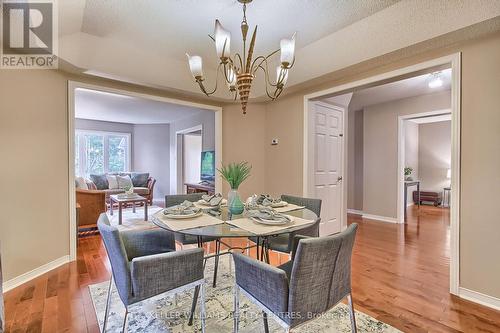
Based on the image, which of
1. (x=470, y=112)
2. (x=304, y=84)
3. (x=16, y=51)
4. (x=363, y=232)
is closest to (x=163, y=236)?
(x=16, y=51)

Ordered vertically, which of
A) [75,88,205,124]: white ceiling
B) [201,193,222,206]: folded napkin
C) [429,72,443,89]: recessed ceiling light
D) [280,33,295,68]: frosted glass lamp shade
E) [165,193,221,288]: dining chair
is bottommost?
[165,193,221,288]: dining chair

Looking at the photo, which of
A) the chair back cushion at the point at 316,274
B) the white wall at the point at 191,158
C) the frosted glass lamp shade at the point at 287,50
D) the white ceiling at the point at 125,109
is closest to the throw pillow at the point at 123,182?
the white wall at the point at 191,158

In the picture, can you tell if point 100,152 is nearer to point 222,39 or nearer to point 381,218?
point 222,39

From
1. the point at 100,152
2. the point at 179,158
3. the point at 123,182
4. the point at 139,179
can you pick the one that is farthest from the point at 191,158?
the point at 100,152

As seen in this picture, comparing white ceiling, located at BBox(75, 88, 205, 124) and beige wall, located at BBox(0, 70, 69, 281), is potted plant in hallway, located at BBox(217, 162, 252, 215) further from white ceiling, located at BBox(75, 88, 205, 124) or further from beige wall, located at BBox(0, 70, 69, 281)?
white ceiling, located at BBox(75, 88, 205, 124)

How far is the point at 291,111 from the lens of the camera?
3.71 meters

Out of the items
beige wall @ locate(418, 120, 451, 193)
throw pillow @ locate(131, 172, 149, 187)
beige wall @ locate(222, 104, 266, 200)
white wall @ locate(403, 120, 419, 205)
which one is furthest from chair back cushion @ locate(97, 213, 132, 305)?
beige wall @ locate(418, 120, 451, 193)

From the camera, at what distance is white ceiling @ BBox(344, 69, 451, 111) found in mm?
3844

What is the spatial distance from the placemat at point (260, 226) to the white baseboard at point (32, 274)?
2154mm

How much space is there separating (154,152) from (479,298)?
796cm

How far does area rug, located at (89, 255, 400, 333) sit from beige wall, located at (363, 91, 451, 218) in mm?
3741

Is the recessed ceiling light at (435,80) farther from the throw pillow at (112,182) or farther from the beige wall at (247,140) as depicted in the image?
the throw pillow at (112,182)

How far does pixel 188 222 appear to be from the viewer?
5.52ft

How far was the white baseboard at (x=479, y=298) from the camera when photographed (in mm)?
1950
